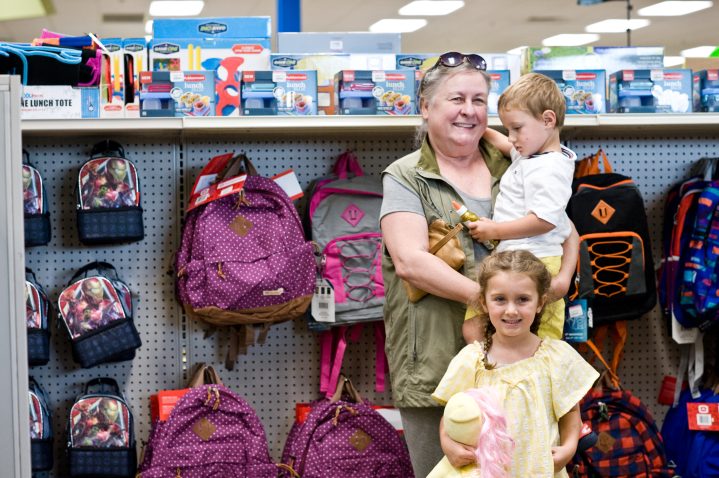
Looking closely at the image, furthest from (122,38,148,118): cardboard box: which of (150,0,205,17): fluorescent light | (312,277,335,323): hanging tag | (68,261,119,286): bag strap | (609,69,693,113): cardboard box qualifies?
(150,0,205,17): fluorescent light

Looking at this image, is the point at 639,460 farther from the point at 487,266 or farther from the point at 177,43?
the point at 177,43

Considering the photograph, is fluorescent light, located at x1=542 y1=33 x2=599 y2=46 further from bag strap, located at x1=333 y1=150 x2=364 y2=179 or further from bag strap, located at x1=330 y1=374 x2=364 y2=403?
bag strap, located at x1=330 y1=374 x2=364 y2=403

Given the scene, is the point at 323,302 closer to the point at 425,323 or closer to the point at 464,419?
the point at 425,323

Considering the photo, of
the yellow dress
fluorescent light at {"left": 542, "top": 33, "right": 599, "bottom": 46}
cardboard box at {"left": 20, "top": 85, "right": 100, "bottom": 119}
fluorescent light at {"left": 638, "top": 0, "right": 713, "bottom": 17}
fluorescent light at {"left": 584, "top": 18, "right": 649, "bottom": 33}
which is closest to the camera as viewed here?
the yellow dress

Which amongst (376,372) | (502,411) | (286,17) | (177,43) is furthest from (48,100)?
(502,411)

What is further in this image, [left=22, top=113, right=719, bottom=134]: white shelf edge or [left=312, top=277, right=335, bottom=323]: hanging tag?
[left=312, top=277, right=335, bottom=323]: hanging tag

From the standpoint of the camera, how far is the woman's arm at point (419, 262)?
2441 mm

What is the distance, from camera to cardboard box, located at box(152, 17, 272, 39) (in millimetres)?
3564

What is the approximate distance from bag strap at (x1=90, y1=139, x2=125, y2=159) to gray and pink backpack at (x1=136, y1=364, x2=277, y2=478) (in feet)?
3.14

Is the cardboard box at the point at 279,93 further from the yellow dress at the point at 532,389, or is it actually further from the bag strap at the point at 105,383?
the yellow dress at the point at 532,389

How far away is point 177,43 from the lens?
3537mm

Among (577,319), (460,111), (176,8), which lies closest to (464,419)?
(460,111)

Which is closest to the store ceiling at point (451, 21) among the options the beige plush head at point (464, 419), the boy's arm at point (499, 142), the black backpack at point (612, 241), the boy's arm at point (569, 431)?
the black backpack at point (612, 241)

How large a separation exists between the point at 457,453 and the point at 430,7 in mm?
9163
